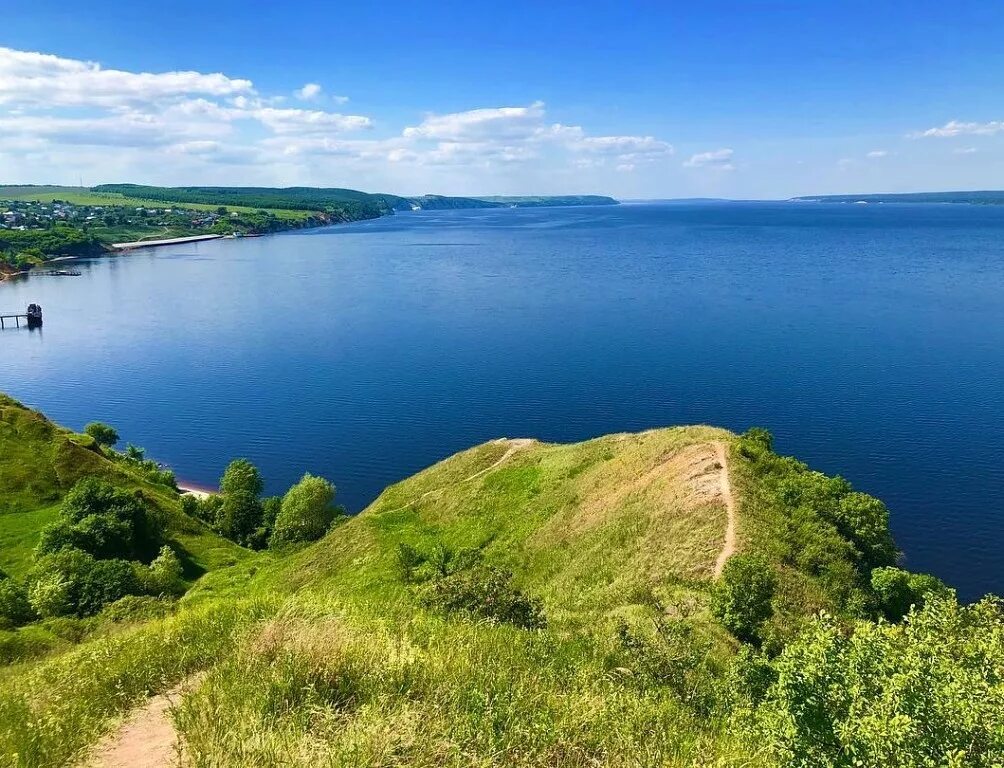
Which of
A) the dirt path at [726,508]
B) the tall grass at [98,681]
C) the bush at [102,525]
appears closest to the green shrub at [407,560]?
the dirt path at [726,508]

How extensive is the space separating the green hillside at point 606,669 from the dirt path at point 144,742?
28cm

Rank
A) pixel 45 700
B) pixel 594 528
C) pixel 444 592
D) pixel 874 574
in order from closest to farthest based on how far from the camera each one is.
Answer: pixel 45 700, pixel 444 592, pixel 874 574, pixel 594 528

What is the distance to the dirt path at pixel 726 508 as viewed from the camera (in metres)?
29.6

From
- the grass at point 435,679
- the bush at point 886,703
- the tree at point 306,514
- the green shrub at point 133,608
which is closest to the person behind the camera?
the bush at point 886,703

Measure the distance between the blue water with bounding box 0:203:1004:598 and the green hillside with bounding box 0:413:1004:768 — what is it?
1394 inches

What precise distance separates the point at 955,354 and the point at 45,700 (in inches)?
4798

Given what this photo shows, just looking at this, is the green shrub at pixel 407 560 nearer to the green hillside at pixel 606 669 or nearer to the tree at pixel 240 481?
the green hillside at pixel 606 669

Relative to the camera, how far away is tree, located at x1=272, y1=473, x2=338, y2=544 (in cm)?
6112

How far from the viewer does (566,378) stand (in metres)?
103

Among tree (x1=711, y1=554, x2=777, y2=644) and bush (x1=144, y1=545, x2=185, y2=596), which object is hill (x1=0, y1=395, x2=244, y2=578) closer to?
bush (x1=144, y1=545, x2=185, y2=596)

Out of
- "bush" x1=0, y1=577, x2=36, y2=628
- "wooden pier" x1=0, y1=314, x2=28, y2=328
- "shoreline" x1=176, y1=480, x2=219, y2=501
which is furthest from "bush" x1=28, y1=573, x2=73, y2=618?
"wooden pier" x1=0, y1=314, x2=28, y2=328

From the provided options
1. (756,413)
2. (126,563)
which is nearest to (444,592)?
(126,563)

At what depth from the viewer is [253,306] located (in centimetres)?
16538

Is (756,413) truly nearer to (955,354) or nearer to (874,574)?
(955,354)
